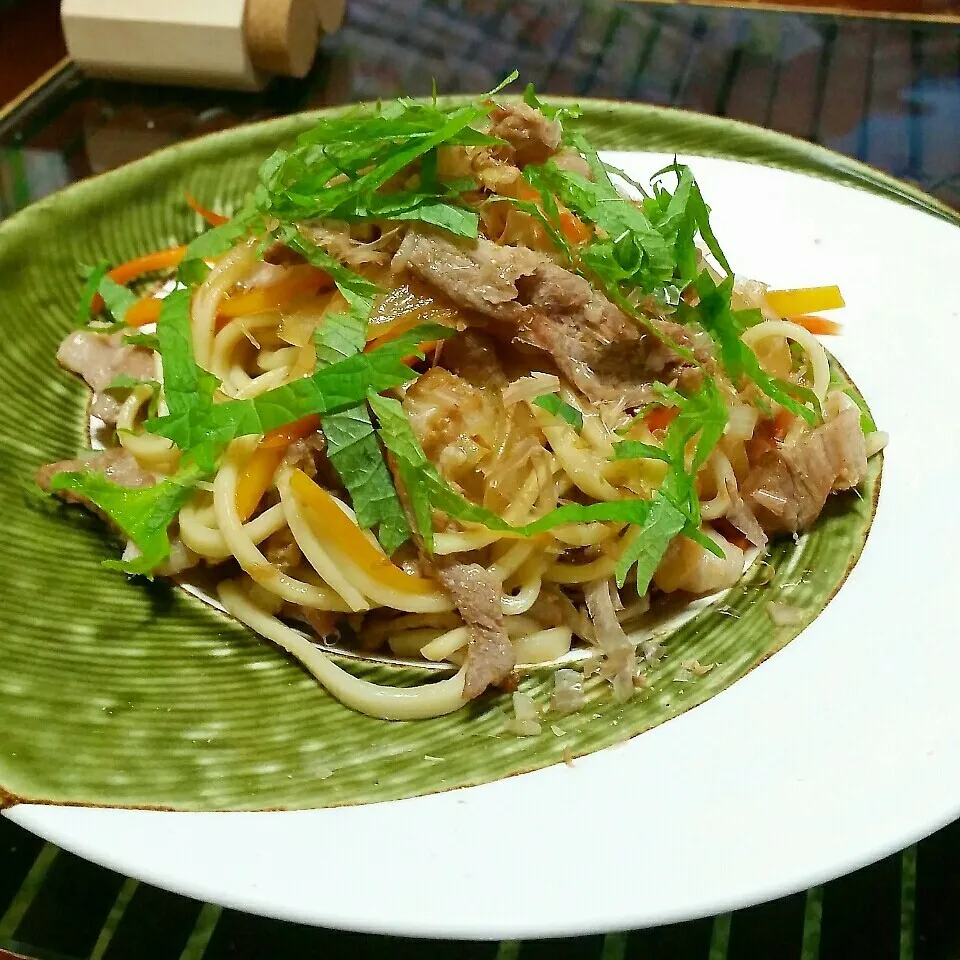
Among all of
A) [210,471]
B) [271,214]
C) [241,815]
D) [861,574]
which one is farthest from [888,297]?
[241,815]

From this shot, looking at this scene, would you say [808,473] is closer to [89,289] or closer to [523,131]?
[523,131]

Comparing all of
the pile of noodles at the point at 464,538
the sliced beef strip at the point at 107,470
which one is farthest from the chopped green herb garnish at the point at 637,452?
the sliced beef strip at the point at 107,470

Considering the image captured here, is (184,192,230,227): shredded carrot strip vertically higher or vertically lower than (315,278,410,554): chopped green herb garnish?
higher

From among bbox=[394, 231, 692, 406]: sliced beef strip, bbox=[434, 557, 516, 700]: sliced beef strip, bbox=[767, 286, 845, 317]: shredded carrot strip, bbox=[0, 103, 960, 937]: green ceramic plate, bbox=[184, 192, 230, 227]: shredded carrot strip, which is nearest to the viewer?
bbox=[0, 103, 960, 937]: green ceramic plate

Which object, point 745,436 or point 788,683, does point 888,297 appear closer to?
point 745,436

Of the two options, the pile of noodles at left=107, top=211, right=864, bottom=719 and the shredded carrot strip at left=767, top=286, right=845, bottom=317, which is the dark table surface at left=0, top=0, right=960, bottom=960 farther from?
the shredded carrot strip at left=767, top=286, right=845, bottom=317

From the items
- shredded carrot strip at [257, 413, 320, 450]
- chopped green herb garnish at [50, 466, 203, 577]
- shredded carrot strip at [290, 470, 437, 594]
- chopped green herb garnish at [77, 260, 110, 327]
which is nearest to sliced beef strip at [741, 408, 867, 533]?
shredded carrot strip at [290, 470, 437, 594]

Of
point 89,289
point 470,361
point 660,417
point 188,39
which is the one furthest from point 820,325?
point 188,39
